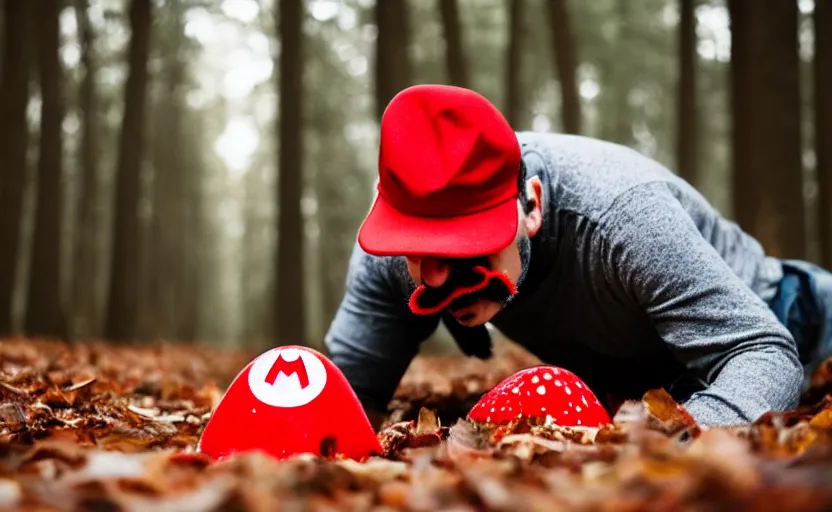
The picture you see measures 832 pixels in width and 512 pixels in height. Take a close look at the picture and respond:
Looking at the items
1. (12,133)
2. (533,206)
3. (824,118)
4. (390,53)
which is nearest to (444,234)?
(533,206)

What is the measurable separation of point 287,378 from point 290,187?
22.7 feet

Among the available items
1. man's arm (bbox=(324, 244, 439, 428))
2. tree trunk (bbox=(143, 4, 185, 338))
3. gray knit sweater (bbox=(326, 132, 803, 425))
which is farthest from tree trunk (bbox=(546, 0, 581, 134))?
tree trunk (bbox=(143, 4, 185, 338))

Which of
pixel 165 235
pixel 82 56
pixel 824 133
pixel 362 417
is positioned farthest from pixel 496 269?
pixel 165 235

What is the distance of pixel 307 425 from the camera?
1974 mm

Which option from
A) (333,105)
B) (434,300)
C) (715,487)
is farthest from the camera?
(333,105)

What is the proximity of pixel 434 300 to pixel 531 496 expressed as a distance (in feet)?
3.71

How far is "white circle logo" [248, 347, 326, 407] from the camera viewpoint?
6.55 ft

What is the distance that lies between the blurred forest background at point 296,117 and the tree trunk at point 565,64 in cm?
3

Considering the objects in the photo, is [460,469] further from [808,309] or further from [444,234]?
[808,309]

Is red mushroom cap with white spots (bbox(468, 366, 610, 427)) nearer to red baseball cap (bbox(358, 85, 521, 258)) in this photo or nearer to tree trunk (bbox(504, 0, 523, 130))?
red baseball cap (bbox(358, 85, 521, 258))

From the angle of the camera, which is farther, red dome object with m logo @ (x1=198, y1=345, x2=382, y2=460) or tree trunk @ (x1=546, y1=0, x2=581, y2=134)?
tree trunk @ (x1=546, y1=0, x2=581, y2=134)

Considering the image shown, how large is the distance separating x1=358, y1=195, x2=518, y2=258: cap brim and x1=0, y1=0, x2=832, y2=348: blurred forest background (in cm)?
439

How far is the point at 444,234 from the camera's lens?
2143 millimetres

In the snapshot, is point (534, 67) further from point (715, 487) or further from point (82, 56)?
point (715, 487)
